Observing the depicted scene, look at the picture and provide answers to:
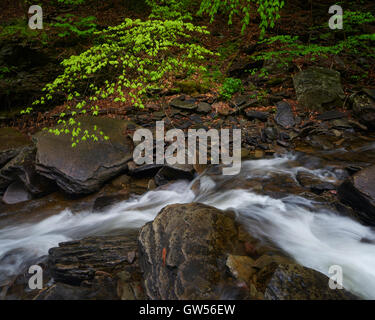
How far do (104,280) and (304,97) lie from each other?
300 inches

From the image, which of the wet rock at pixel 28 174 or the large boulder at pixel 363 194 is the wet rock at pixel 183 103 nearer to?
the wet rock at pixel 28 174

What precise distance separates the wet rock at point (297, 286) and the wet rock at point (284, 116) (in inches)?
206

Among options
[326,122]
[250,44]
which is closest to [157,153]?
[326,122]

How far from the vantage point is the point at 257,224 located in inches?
150

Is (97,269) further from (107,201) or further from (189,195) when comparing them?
(189,195)

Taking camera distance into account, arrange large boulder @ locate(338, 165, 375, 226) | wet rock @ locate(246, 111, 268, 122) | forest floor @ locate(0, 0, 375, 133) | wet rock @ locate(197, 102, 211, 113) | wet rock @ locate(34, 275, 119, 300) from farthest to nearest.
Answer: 1. forest floor @ locate(0, 0, 375, 133)
2. wet rock @ locate(197, 102, 211, 113)
3. wet rock @ locate(246, 111, 268, 122)
4. large boulder @ locate(338, 165, 375, 226)
5. wet rock @ locate(34, 275, 119, 300)

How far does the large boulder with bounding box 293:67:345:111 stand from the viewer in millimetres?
7293

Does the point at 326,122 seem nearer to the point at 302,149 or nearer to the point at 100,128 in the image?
the point at 302,149

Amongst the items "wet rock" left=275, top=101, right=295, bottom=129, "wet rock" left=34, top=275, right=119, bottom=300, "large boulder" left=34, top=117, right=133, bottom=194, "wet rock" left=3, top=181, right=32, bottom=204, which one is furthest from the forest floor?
"wet rock" left=34, top=275, right=119, bottom=300

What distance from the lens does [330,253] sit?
3.23 m

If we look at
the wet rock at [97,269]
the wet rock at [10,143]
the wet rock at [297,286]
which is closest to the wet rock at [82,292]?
the wet rock at [97,269]

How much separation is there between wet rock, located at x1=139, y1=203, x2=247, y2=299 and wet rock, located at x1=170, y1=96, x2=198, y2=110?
4.91 meters

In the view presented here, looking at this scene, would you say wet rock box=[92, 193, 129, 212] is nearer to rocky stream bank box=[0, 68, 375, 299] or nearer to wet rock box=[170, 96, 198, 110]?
rocky stream bank box=[0, 68, 375, 299]

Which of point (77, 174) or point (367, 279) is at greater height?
point (77, 174)
